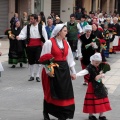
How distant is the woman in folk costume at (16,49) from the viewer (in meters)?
14.7

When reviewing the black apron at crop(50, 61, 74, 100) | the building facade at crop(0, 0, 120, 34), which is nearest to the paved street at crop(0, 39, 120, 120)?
the black apron at crop(50, 61, 74, 100)

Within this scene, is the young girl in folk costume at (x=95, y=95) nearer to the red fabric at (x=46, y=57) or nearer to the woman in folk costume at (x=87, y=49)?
the red fabric at (x=46, y=57)

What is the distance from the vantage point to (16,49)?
49.3 ft

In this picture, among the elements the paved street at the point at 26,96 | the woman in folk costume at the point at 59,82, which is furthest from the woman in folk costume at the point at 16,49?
the woman in folk costume at the point at 59,82

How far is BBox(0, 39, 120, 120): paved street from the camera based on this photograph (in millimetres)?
8547

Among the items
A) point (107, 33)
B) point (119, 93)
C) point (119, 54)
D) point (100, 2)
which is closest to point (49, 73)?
point (119, 93)

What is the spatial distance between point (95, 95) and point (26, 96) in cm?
257

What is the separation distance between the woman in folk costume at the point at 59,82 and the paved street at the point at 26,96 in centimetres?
66

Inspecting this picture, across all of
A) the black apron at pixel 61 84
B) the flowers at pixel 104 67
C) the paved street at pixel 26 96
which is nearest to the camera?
the black apron at pixel 61 84

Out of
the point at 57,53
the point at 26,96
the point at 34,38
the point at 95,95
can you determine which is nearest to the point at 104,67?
the point at 95,95

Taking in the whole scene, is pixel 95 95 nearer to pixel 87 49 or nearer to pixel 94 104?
pixel 94 104

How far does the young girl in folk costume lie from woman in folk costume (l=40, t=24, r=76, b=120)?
0.40 metres

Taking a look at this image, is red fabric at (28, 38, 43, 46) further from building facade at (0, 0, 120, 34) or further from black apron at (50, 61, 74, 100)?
building facade at (0, 0, 120, 34)

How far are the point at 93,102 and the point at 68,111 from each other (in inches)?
23.3
